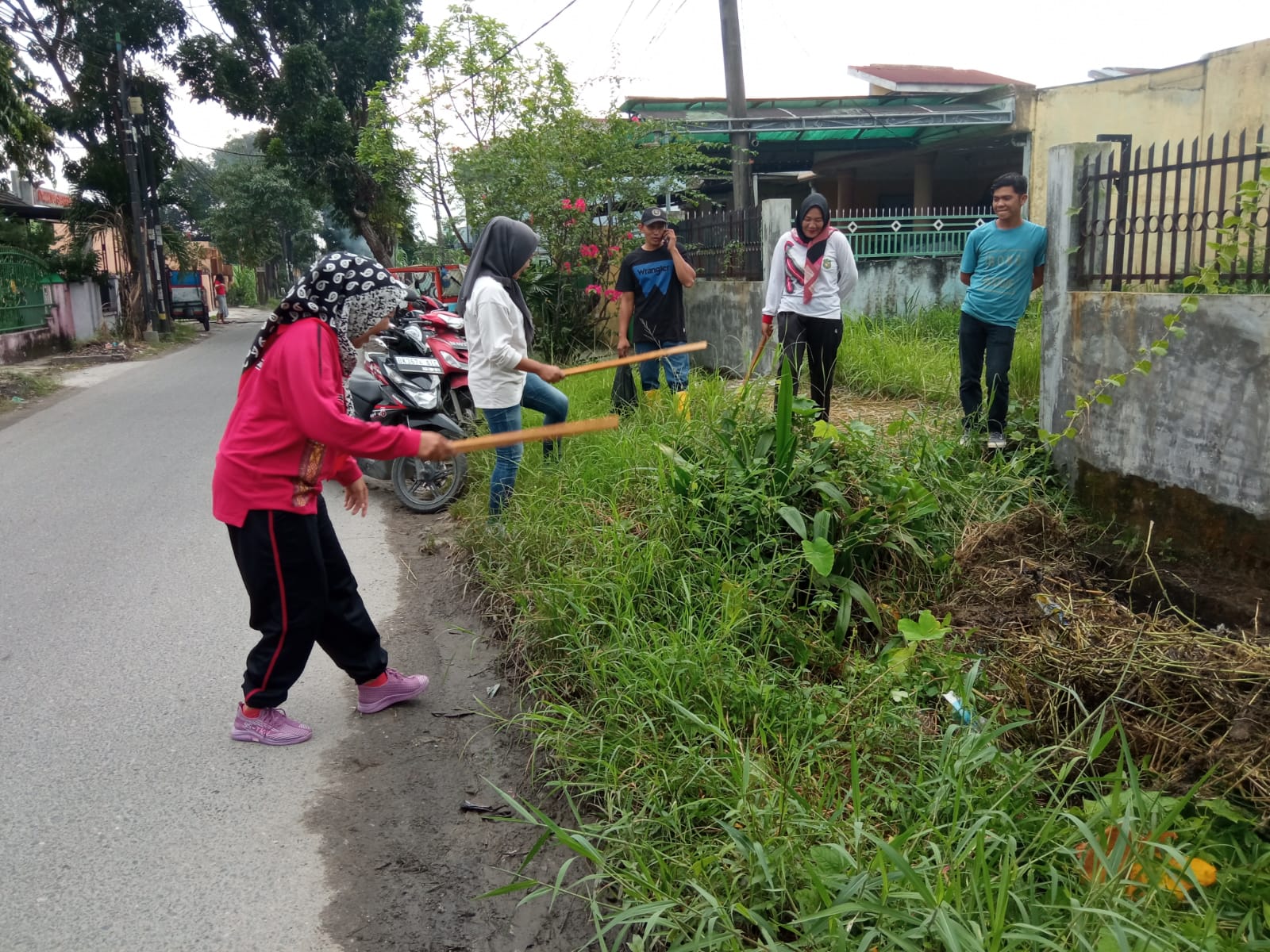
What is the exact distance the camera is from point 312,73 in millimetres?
21344

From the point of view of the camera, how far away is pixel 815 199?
610 cm

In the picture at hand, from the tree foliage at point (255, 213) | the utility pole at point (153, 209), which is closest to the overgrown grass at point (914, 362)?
the utility pole at point (153, 209)

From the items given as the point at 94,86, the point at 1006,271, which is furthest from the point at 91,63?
the point at 1006,271

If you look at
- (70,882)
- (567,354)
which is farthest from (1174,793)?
(567,354)

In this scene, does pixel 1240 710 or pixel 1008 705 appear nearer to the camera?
pixel 1240 710

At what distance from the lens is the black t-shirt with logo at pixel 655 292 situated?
6.92 metres

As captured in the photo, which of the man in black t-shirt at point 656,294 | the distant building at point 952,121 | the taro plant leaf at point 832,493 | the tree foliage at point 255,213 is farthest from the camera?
the tree foliage at point 255,213

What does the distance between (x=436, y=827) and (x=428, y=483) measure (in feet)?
12.0

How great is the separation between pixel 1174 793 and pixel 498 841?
1938 mm

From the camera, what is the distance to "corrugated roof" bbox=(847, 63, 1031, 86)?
17203 mm

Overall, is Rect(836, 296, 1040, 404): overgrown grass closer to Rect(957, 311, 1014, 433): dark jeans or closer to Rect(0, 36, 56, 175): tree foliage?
Rect(957, 311, 1014, 433): dark jeans

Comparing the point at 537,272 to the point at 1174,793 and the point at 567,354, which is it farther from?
the point at 1174,793

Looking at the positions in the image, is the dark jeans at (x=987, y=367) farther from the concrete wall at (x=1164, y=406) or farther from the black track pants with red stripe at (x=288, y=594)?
the black track pants with red stripe at (x=288, y=594)

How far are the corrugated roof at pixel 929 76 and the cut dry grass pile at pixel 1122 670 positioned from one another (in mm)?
14834
